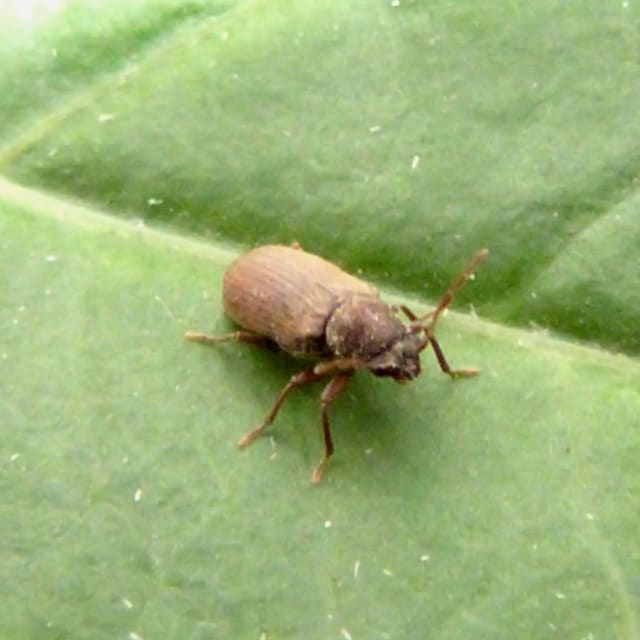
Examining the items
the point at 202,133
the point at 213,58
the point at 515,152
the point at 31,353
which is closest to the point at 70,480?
the point at 31,353

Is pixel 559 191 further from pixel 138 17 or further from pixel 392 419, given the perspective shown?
pixel 138 17

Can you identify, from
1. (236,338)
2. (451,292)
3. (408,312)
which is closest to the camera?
(451,292)

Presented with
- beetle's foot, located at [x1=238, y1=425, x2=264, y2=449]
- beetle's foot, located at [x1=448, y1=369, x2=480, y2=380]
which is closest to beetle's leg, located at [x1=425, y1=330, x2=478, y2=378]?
beetle's foot, located at [x1=448, y1=369, x2=480, y2=380]

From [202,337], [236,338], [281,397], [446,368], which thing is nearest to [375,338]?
[446,368]

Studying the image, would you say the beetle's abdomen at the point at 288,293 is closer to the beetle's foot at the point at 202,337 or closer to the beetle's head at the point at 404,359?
the beetle's foot at the point at 202,337

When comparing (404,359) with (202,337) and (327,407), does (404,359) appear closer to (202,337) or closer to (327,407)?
(327,407)

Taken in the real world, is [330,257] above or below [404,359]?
above

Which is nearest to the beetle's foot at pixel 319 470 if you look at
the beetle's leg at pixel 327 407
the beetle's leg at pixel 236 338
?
the beetle's leg at pixel 327 407

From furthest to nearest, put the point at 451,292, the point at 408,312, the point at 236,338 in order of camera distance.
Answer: the point at 236,338 → the point at 408,312 → the point at 451,292
